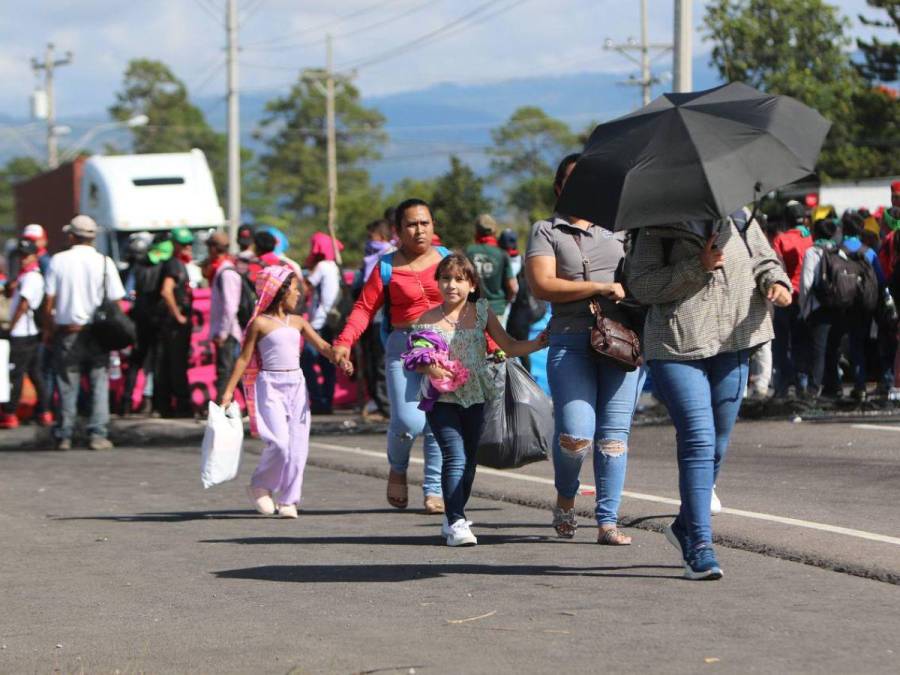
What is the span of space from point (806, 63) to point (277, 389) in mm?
84596

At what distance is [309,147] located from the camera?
4574 inches

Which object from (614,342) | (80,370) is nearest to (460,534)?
(614,342)

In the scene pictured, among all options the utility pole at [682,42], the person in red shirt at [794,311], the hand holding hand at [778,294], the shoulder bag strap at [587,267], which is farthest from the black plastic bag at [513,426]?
the utility pole at [682,42]

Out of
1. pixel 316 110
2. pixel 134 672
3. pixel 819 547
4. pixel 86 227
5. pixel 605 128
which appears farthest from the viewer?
pixel 316 110

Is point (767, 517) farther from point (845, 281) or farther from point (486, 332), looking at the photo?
point (845, 281)

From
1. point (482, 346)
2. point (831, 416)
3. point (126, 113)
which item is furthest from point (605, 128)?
point (126, 113)

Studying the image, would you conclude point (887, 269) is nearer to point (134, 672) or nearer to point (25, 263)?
point (25, 263)

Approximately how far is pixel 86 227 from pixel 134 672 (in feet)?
32.3

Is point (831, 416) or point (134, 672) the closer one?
point (134, 672)

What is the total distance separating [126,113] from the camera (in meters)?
124

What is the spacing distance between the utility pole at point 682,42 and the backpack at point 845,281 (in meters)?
3.91

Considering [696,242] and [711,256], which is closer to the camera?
[711,256]

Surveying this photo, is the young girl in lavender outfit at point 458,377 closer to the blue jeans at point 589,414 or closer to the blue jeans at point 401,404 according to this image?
the blue jeans at point 589,414

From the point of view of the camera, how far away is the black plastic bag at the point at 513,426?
347 inches
